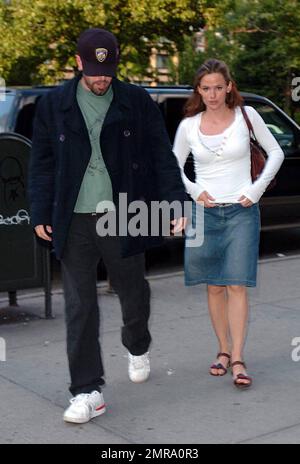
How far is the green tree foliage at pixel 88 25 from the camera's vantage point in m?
18.8

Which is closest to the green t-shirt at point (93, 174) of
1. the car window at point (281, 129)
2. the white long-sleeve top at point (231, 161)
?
the white long-sleeve top at point (231, 161)

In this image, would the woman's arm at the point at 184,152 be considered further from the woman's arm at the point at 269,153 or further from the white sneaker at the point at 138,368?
the white sneaker at the point at 138,368

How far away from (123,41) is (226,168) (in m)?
15.8

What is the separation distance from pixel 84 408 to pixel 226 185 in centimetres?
139

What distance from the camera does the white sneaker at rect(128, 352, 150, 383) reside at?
458 centimetres

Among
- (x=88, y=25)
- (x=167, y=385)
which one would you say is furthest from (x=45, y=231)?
(x=88, y=25)

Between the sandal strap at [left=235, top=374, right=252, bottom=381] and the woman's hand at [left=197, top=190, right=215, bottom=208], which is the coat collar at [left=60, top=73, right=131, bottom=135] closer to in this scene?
the woman's hand at [left=197, top=190, right=215, bottom=208]

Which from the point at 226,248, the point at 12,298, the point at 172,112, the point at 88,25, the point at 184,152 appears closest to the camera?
the point at 226,248

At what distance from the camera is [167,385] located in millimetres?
4637

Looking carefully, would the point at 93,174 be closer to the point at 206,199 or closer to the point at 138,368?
the point at 206,199

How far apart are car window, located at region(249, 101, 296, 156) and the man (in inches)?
220

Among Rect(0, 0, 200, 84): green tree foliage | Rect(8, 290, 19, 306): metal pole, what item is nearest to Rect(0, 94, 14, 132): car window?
Rect(8, 290, 19, 306): metal pole

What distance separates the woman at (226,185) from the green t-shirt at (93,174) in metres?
0.72
